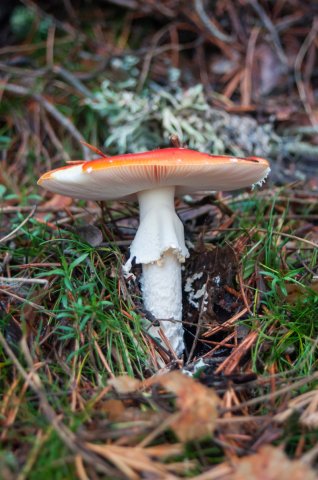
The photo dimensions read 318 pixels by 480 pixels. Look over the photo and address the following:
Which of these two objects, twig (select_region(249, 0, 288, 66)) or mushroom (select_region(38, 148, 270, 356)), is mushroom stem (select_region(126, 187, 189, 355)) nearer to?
mushroom (select_region(38, 148, 270, 356))

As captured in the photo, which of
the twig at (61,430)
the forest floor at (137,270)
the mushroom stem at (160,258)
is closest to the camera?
the twig at (61,430)

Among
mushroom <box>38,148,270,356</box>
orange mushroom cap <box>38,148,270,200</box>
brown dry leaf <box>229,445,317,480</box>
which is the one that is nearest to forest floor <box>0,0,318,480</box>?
brown dry leaf <box>229,445,317,480</box>

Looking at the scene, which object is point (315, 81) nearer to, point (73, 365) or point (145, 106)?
point (145, 106)

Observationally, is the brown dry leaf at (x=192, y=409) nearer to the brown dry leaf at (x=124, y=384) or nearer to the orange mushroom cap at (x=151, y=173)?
the brown dry leaf at (x=124, y=384)

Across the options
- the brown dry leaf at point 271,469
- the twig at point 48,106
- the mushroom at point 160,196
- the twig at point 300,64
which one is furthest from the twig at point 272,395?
the twig at point 300,64

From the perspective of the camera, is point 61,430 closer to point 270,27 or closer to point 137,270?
point 137,270

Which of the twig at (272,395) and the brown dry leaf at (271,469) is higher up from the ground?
the twig at (272,395)

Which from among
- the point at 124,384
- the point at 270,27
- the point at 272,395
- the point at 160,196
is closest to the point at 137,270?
the point at 160,196

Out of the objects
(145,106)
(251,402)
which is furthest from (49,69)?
(251,402)
